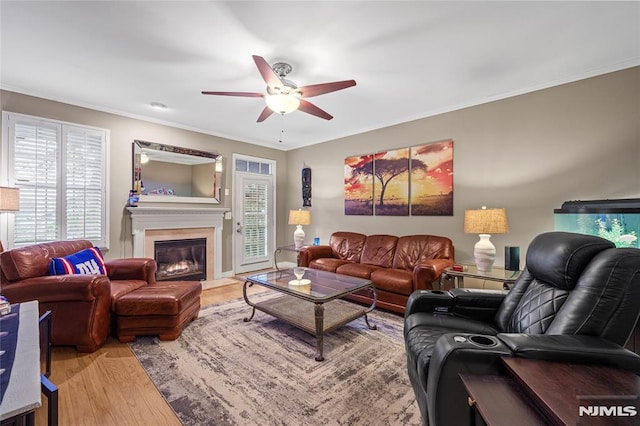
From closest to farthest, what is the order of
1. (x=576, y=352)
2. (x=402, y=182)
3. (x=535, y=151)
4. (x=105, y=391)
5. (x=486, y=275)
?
1. (x=576, y=352)
2. (x=105, y=391)
3. (x=486, y=275)
4. (x=535, y=151)
5. (x=402, y=182)

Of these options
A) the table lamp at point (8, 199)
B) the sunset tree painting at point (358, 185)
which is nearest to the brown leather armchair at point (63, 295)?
the table lamp at point (8, 199)

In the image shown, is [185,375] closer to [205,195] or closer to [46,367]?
[46,367]

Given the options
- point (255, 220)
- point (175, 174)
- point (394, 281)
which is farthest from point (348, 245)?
point (175, 174)

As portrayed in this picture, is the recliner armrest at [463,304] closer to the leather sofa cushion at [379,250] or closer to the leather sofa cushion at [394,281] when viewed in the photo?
the leather sofa cushion at [394,281]

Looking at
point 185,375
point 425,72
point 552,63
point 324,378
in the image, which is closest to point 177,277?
point 185,375

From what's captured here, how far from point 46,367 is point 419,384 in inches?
102

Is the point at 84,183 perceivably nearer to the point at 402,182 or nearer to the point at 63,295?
the point at 63,295

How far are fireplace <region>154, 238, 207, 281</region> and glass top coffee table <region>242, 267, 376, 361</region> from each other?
198 cm

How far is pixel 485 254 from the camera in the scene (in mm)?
2836

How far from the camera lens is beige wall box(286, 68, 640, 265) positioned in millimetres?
2551

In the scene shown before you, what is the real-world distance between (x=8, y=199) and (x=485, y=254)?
15.9ft

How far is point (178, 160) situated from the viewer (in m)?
4.36

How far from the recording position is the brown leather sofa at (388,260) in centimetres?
301

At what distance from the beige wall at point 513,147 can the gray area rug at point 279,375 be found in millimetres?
1886
